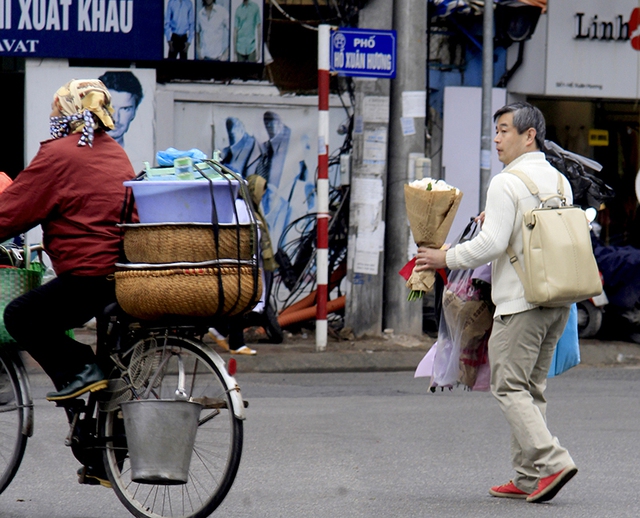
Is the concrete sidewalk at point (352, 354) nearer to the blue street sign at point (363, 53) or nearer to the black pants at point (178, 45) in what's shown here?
the blue street sign at point (363, 53)

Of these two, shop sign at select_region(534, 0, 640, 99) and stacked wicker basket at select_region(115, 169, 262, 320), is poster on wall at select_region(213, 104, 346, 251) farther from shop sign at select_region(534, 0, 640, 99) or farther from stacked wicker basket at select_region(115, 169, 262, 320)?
stacked wicker basket at select_region(115, 169, 262, 320)

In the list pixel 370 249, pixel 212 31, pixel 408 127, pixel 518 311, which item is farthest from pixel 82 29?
pixel 518 311

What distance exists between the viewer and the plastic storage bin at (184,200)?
4.18 metres

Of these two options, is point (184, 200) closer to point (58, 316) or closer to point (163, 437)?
point (58, 316)

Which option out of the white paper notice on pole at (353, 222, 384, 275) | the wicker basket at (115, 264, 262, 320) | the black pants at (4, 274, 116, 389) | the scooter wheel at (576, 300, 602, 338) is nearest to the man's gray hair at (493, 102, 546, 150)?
the wicker basket at (115, 264, 262, 320)

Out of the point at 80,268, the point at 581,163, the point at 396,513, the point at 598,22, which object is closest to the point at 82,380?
the point at 80,268

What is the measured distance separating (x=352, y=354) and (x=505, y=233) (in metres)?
5.42

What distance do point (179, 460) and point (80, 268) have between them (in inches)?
33.6

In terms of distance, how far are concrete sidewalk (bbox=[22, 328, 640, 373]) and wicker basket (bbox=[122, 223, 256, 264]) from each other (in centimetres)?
544

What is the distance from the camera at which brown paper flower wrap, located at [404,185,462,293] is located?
4996mm

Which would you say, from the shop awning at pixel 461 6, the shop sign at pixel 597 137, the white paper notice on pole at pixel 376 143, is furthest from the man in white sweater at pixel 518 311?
the shop sign at pixel 597 137

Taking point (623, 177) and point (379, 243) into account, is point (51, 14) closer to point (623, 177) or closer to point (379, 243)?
point (379, 243)

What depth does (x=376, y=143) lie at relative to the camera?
1079cm

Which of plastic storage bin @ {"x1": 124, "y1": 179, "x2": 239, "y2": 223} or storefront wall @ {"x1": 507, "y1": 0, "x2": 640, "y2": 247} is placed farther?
storefront wall @ {"x1": 507, "y1": 0, "x2": 640, "y2": 247}
